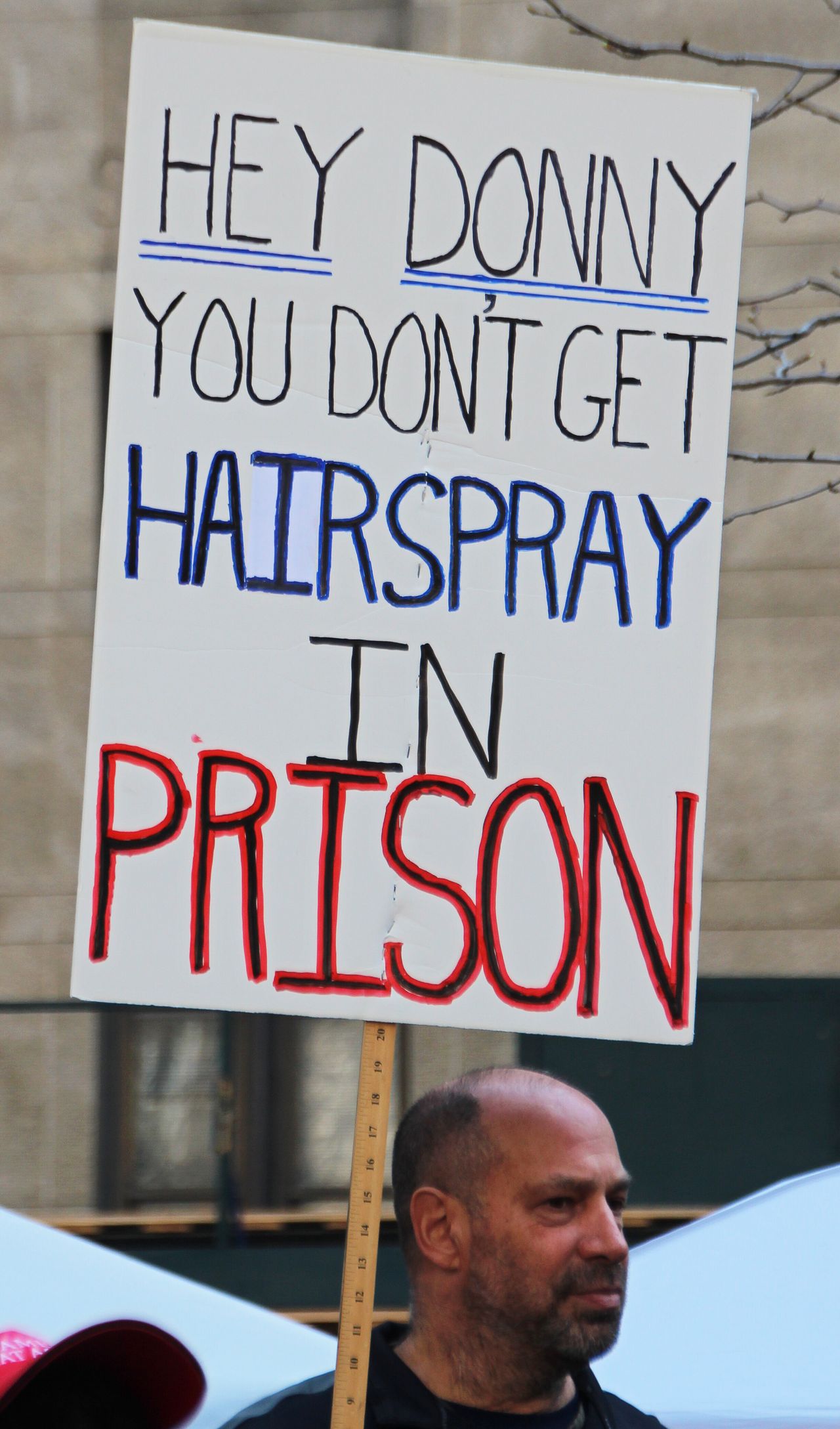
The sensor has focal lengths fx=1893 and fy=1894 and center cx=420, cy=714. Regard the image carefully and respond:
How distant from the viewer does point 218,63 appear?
7.66 ft

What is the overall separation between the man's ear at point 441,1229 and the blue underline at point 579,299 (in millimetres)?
1103

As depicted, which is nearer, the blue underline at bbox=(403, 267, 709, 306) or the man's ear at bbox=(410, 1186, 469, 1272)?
the man's ear at bbox=(410, 1186, 469, 1272)

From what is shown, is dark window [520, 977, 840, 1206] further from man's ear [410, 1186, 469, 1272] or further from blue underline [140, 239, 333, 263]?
blue underline [140, 239, 333, 263]

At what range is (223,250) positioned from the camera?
2.33m

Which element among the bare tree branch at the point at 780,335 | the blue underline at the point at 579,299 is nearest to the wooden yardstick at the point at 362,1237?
the blue underline at the point at 579,299

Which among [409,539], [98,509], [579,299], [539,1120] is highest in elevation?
[98,509]

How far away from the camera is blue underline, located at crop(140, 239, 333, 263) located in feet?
7.62

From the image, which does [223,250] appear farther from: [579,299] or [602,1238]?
[602,1238]

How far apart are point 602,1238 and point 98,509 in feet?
23.5

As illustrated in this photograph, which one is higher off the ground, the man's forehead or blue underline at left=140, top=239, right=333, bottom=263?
blue underline at left=140, top=239, right=333, bottom=263

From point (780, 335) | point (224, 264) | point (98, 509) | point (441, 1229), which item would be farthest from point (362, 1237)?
point (98, 509)

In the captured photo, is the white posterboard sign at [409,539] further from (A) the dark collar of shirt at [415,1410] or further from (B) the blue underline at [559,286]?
(A) the dark collar of shirt at [415,1410]

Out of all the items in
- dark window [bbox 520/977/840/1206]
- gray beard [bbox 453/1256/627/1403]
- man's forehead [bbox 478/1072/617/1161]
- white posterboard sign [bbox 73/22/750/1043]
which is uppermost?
white posterboard sign [bbox 73/22/750/1043]

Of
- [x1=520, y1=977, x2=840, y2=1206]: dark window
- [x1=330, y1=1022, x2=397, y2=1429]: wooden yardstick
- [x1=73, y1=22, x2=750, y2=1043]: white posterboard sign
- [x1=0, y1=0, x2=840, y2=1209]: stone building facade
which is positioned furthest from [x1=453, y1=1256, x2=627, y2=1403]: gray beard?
[x1=0, y1=0, x2=840, y2=1209]: stone building facade
